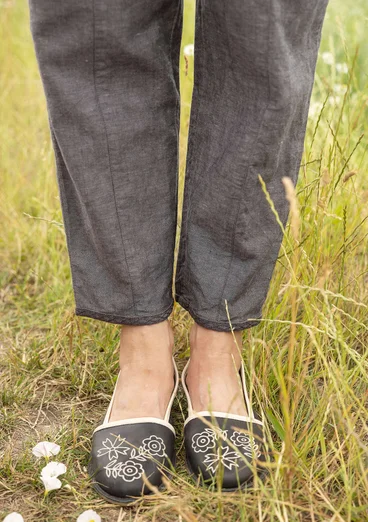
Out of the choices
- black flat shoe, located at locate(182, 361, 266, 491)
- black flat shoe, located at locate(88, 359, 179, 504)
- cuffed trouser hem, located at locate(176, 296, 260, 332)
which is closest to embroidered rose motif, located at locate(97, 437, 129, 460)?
black flat shoe, located at locate(88, 359, 179, 504)

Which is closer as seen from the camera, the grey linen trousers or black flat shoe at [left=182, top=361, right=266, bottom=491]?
the grey linen trousers

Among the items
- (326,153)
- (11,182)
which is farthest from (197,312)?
(11,182)

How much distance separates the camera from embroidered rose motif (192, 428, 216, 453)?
0.99 metres

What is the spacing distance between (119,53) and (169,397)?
1.90ft

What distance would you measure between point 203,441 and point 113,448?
5.6 inches

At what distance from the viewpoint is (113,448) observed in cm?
100

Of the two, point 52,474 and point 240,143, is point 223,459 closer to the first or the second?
point 52,474

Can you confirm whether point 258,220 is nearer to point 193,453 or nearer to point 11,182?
point 193,453

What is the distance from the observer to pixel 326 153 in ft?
5.05

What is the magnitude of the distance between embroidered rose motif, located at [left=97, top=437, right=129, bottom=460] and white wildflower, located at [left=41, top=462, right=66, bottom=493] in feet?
0.21

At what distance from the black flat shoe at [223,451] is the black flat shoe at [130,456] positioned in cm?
4

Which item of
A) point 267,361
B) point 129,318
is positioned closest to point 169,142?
point 129,318

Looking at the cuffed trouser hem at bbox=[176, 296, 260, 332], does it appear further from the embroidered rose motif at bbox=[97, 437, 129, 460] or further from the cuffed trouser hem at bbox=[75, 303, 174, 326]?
the embroidered rose motif at bbox=[97, 437, 129, 460]

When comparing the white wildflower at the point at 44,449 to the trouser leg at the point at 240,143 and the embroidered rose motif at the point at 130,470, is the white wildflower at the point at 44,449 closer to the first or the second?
the embroidered rose motif at the point at 130,470
